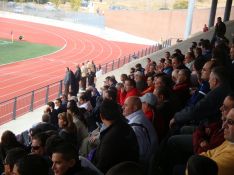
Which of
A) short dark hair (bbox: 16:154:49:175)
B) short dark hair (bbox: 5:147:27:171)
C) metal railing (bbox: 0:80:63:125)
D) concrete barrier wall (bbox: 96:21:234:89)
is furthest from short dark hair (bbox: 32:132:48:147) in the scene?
concrete barrier wall (bbox: 96:21:234:89)

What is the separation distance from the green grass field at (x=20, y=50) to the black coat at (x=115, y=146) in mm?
25440

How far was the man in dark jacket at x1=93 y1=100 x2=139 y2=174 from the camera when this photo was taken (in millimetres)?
3732

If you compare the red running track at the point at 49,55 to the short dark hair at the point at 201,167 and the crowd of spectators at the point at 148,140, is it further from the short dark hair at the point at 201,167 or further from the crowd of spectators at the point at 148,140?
the short dark hair at the point at 201,167

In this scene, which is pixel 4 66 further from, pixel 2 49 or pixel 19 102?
pixel 19 102

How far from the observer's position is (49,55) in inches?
1320

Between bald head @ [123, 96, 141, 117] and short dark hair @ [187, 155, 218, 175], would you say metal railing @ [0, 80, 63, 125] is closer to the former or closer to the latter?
bald head @ [123, 96, 141, 117]

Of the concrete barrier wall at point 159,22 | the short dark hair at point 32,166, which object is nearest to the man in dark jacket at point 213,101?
the short dark hair at point 32,166

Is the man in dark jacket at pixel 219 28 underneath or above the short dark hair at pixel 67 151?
above

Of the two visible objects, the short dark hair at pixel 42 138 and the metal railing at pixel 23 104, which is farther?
the metal railing at pixel 23 104

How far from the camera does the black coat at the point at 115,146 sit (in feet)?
12.2

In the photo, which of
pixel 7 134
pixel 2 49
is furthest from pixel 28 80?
pixel 7 134

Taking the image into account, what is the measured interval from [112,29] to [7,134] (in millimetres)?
48905

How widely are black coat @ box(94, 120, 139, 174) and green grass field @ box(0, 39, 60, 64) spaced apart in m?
25.4

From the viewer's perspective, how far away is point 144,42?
4659cm
